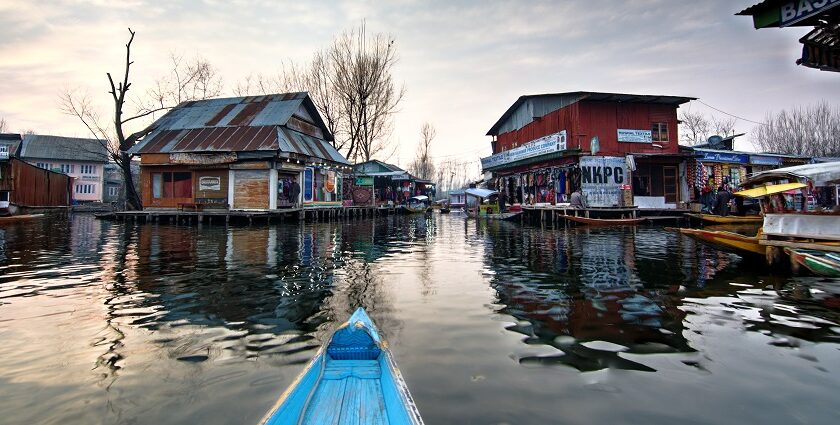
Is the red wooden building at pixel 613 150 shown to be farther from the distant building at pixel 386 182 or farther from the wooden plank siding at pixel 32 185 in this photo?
the wooden plank siding at pixel 32 185

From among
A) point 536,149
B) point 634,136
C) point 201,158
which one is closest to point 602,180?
point 634,136

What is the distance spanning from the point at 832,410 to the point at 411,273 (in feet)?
21.2

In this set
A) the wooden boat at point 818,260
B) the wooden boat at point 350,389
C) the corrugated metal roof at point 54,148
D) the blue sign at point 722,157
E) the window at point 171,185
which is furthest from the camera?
the corrugated metal roof at point 54,148

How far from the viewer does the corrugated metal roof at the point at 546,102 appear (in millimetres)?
23750

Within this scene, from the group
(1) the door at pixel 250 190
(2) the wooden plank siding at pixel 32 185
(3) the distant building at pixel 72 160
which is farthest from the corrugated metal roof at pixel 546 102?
(3) the distant building at pixel 72 160

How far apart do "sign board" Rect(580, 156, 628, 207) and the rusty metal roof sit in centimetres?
1616

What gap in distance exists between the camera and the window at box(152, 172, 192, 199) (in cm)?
2523

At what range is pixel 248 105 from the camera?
2850cm

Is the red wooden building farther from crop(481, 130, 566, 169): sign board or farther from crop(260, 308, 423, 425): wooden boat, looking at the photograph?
crop(260, 308, 423, 425): wooden boat

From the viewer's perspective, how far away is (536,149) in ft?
87.5

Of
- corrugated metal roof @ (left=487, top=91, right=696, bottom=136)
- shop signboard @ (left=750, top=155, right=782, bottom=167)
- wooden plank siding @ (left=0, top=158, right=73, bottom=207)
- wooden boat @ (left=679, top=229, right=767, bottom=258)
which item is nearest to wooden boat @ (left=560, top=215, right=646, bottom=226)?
corrugated metal roof @ (left=487, top=91, right=696, bottom=136)

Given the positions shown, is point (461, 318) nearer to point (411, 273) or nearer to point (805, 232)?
point (411, 273)

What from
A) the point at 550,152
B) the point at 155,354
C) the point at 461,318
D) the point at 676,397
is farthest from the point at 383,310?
the point at 550,152

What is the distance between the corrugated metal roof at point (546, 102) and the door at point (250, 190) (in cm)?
1802
